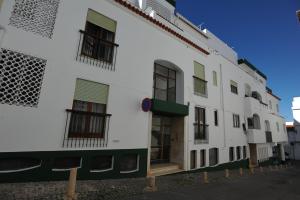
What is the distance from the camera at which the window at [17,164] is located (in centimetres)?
586

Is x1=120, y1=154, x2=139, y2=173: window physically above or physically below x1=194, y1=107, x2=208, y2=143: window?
below

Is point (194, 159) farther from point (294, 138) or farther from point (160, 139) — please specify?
point (294, 138)

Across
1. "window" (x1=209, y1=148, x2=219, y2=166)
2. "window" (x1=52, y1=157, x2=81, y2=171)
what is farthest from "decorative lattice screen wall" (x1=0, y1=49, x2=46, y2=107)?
"window" (x1=209, y1=148, x2=219, y2=166)

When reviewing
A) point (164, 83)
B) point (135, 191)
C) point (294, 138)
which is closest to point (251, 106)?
point (164, 83)

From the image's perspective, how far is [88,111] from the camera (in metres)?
7.75

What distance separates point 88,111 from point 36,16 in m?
4.29

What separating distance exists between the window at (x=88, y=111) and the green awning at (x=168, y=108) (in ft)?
9.12

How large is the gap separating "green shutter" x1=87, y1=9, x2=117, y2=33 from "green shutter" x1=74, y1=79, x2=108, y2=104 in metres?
3.07

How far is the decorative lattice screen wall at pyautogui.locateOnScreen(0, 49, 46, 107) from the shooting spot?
613cm

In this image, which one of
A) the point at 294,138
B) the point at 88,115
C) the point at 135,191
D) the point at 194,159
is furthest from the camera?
the point at 294,138

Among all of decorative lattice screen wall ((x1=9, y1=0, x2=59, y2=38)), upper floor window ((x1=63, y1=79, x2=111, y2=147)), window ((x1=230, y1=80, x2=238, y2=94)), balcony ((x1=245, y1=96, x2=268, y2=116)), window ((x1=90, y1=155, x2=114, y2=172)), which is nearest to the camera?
decorative lattice screen wall ((x1=9, y1=0, x2=59, y2=38))

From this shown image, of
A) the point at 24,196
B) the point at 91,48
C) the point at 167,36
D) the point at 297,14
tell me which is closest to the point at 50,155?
the point at 24,196

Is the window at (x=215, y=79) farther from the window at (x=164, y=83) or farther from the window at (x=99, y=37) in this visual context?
the window at (x=99, y=37)

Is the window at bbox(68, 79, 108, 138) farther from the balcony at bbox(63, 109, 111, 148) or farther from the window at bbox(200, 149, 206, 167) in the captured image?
the window at bbox(200, 149, 206, 167)
